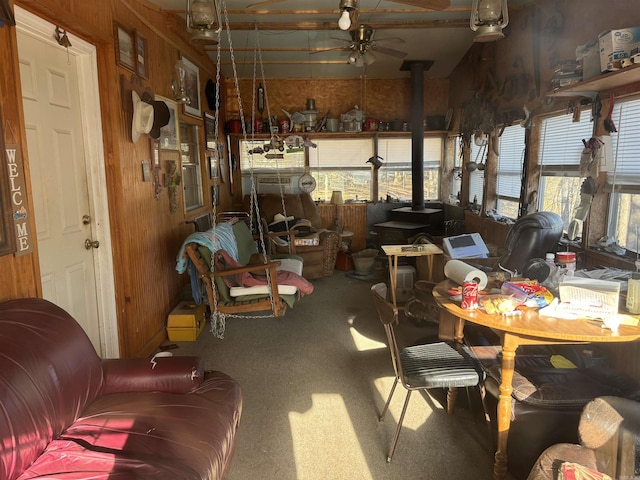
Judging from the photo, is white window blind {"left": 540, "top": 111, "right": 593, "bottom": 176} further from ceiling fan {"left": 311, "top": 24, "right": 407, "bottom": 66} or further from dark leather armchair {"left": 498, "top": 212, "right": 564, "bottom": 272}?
ceiling fan {"left": 311, "top": 24, "right": 407, "bottom": 66}

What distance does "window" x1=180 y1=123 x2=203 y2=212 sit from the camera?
4.90 meters

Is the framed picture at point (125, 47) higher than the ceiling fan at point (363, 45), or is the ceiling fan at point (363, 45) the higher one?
the ceiling fan at point (363, 45)

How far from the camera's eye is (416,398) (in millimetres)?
2854

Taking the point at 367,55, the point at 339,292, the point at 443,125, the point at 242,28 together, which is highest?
the point at 242,28

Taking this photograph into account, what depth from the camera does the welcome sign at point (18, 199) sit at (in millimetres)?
1981

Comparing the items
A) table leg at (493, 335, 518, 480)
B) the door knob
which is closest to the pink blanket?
the door knob

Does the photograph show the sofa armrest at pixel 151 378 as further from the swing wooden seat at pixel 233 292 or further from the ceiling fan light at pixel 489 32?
the ceiling fan light at pixel 489 32

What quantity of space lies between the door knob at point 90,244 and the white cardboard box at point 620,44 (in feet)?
11.2

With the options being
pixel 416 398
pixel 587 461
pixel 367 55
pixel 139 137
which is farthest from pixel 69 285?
pixel 367 55

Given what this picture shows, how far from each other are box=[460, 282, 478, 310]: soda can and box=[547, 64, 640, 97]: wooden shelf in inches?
58.2

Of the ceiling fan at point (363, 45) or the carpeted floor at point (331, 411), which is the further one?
the ceiling fan at point (363, 45)

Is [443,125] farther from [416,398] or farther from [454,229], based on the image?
[416,398]

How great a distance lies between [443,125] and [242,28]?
3488mm

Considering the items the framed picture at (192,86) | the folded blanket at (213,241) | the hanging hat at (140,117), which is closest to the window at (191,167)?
the framed picture at (192,86)
